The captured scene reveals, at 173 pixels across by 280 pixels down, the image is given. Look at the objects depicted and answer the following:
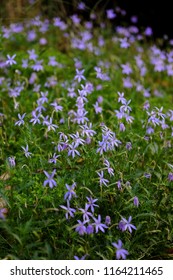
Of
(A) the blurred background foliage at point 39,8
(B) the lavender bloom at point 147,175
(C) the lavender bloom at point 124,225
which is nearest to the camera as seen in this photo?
(C) the lavender bloom at point 124,225

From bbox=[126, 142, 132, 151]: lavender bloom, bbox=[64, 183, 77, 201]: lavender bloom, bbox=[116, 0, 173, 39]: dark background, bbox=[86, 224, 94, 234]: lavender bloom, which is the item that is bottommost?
bbox=[86, 224, 94, 234]: lavender bloom

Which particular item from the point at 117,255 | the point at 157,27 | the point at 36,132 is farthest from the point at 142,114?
the point at 157,27

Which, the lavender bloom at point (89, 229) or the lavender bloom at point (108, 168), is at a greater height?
the lavender bloom at point (108, 168)

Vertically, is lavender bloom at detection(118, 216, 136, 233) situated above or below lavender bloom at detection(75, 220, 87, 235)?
above

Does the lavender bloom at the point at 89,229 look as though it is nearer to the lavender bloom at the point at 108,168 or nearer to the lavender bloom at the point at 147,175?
the lavender bloom at the point at 108,168

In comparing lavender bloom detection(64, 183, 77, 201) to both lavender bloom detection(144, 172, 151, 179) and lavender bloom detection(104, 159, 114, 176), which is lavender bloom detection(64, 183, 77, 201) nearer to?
lavender bloom detection(104, 159, 114, 176)

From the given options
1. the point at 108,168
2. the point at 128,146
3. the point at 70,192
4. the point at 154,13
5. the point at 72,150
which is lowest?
the point at 70,192

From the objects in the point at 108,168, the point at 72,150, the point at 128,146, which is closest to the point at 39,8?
the point at 128,146

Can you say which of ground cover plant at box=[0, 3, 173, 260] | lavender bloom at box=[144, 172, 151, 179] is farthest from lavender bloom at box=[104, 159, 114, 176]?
lavender bloom at box=[144, 172, 151, 179]

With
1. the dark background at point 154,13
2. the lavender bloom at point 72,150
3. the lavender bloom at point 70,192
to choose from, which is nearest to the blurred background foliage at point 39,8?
the dark background at point 154,13

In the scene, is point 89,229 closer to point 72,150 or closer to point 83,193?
point 83,193
